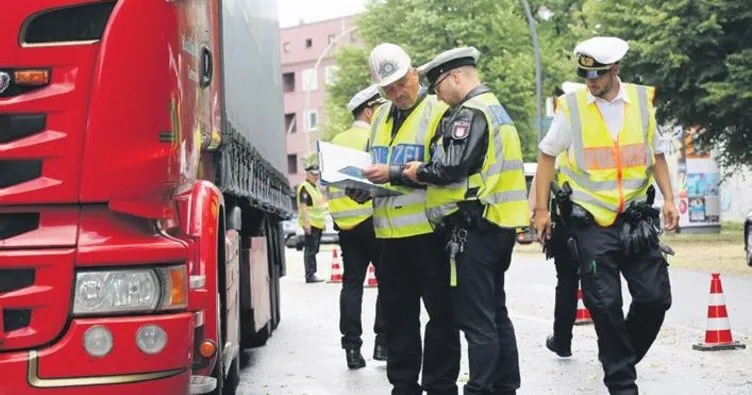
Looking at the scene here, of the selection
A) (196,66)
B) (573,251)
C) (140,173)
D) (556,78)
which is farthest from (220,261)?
(556,78)

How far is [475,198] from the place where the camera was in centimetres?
713

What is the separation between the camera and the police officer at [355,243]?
387 inches

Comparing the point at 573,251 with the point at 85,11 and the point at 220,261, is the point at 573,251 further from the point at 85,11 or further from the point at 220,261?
the point at 85,11

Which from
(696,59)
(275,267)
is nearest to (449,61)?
(275,267)

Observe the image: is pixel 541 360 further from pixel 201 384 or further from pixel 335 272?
pixel 335 272

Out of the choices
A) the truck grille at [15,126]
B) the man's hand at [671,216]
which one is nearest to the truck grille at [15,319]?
the truck grille at [15,126]

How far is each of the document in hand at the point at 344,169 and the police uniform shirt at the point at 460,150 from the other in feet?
1.15

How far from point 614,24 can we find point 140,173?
1246 inches

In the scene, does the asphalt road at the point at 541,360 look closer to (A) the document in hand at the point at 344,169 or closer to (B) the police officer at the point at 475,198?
(B) the police officer at the point at 475,198

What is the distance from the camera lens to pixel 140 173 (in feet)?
15.7

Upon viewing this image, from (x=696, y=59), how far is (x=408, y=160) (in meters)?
27.6

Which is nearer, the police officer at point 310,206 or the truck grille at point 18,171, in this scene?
the truck grille at point 18,171

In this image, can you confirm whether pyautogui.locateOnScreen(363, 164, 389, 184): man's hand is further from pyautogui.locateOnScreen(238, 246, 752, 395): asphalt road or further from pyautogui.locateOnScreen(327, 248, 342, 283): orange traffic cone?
pyautogui.locateOnScreen(327, 248, 342, 283): orange traffic cone

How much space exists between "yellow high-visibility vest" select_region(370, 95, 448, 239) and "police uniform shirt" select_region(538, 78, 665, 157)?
0.62 m
